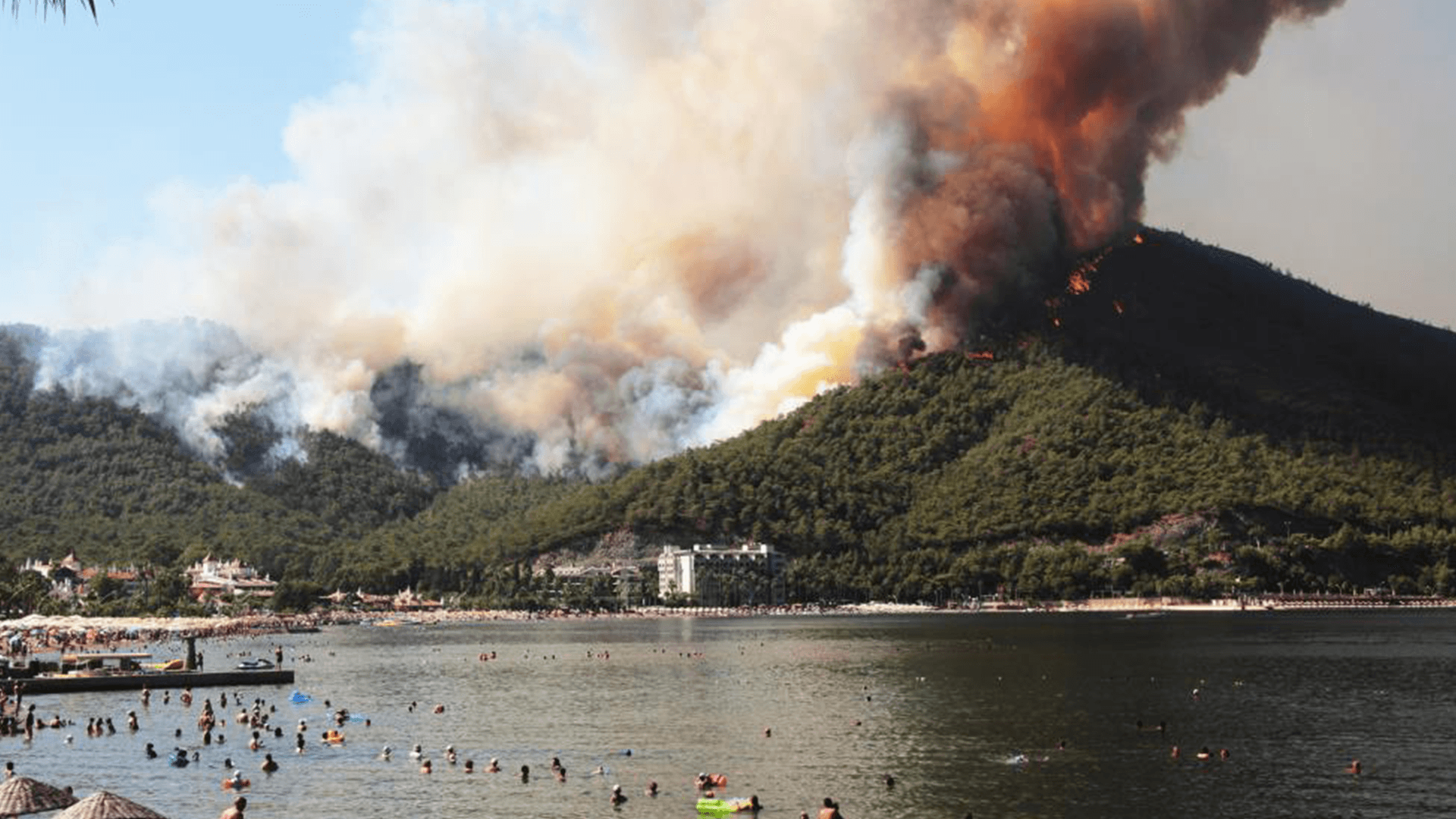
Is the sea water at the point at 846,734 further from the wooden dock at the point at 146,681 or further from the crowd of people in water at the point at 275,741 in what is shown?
the wooden dock at the point at 146,681

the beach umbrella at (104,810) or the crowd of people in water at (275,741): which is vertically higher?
the beach umbrella at (104,810)

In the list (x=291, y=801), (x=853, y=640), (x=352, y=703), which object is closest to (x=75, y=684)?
(x=352, y=703)

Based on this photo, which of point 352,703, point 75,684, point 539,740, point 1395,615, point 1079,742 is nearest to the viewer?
point 1079,742

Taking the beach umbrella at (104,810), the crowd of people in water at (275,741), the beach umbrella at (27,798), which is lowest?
the crowd of people in water at (275,741)

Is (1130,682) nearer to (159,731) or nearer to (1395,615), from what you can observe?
(159,731)

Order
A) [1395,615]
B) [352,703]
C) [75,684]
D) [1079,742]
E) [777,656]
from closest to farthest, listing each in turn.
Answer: [1079,742] < [352,703] < [75,684] < [777,656] < [1395,615]

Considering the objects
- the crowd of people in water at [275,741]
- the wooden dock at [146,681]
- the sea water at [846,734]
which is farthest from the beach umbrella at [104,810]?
the wooden dock at [146,681]

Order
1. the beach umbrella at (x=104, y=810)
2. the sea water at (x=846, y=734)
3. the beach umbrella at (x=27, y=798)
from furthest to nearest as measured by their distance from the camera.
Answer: the sea water at (x=846, y=734)
the beach umbrella at (x=27, y=798)
the beach umbrella at (x=104, y=810)
